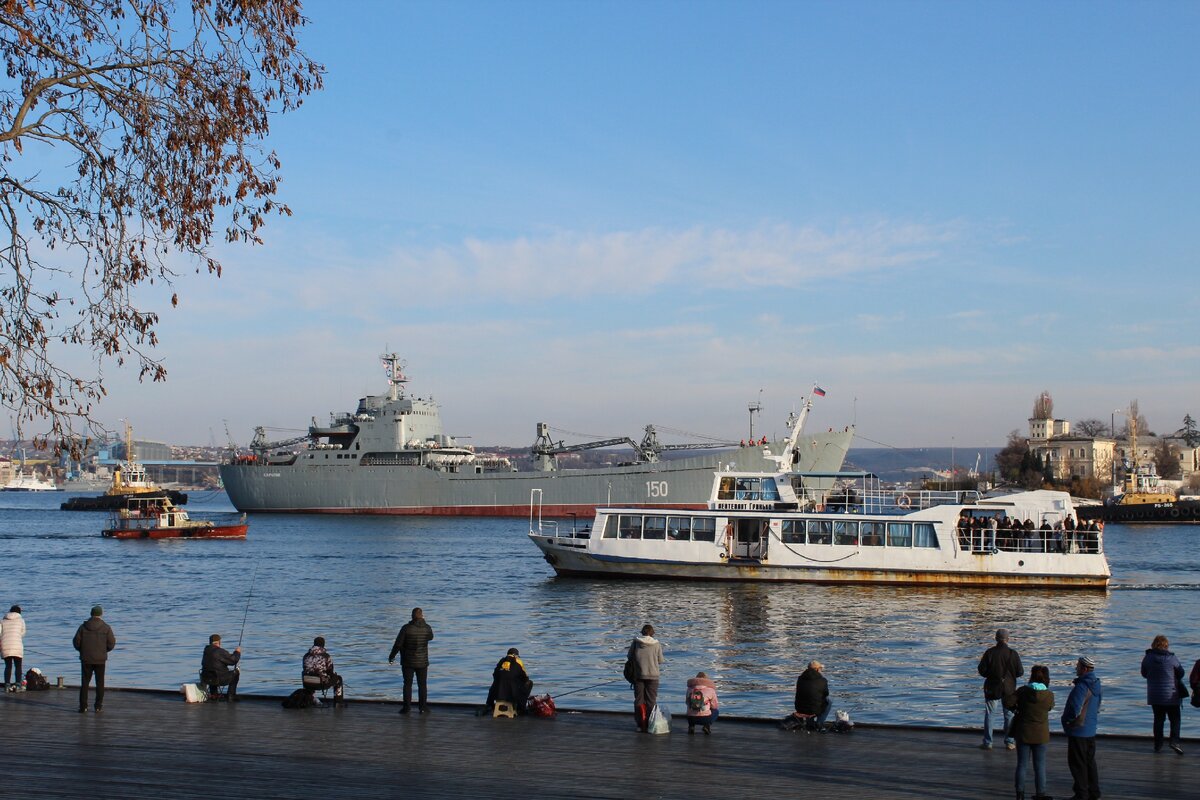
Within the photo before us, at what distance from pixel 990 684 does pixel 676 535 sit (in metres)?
30.3

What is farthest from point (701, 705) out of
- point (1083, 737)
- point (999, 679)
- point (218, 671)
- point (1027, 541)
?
point (1027, 541)

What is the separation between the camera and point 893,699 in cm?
2353

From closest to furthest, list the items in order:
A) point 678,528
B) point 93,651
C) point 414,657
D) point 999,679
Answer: point 999,679, point 93,651, point 414,657, point 678,528

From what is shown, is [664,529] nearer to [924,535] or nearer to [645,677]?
[924,535]

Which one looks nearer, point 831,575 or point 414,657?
point 414,657

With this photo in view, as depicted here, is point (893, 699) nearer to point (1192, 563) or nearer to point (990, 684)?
point (990, 684)

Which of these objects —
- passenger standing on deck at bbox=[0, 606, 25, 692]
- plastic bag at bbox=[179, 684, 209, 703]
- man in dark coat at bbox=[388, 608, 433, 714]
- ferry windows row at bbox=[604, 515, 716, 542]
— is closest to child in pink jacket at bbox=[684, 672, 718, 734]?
man in dark coat at bbox=[388, 608, 433, 714]

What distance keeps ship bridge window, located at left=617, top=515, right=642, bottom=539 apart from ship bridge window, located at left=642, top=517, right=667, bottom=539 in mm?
245

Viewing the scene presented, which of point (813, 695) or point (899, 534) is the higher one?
point (899, 534)

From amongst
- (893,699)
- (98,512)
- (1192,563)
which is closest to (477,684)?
(893,699)

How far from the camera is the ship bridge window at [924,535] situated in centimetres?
4462

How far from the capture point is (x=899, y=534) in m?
45.0

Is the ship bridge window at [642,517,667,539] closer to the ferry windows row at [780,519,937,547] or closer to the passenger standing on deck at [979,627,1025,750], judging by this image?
the ferry windows row at [780,519,937,547]

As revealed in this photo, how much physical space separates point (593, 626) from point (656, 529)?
11752 mm
